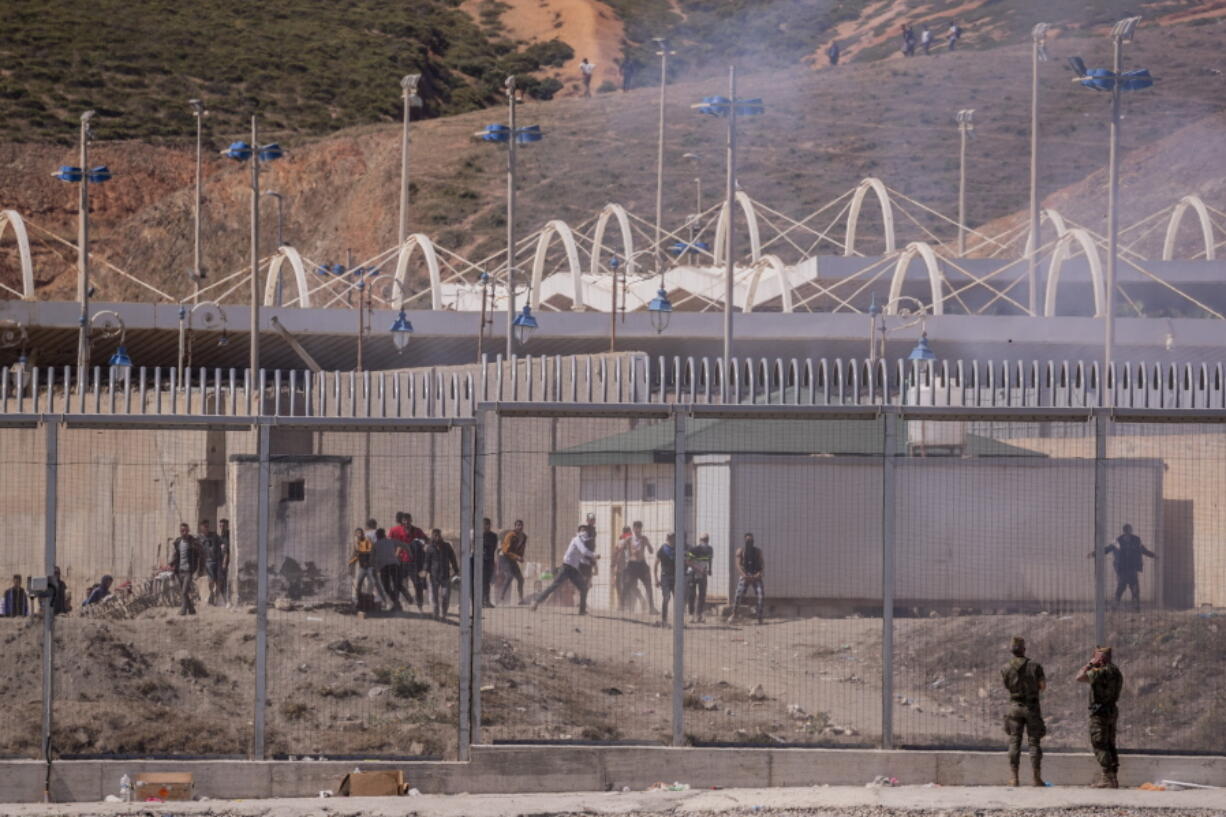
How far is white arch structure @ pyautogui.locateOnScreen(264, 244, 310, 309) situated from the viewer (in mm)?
37906

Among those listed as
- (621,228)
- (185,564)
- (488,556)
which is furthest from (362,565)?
(621,228)

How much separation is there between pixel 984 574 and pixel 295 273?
30.1 metres

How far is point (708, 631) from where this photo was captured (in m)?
11.5

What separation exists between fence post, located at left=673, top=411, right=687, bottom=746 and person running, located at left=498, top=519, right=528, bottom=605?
982mm

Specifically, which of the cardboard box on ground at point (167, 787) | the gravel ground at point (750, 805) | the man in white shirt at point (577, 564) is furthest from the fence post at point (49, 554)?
the man in white shirt at point (577, 564)

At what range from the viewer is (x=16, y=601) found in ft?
38.5

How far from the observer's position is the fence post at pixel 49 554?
11633 mm

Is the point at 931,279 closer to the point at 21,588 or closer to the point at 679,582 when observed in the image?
the point at 679,582

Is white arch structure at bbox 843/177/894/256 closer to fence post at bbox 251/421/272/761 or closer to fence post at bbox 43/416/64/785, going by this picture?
fence post at bbox 251/421/272/761

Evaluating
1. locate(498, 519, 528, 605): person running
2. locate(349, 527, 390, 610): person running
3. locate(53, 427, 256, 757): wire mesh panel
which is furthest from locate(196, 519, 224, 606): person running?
locate(498, 519, 528, 605): person running

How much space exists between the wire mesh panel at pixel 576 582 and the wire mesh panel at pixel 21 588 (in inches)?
116

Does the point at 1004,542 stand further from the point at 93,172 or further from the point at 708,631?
the point at 93,172

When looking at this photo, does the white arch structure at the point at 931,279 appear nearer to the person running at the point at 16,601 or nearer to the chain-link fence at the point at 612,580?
the chain-link fence at the point at 612,580

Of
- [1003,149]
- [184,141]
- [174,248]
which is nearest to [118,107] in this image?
[184,141]
